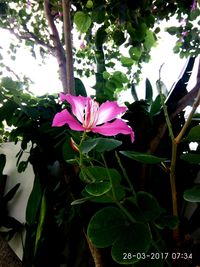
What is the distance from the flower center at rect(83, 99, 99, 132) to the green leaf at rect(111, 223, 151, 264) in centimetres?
17

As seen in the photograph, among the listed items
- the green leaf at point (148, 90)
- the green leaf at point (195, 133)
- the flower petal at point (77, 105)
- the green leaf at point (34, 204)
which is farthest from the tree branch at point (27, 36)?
the green leaf at point (195, 133)

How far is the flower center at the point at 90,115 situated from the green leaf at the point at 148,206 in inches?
6.2

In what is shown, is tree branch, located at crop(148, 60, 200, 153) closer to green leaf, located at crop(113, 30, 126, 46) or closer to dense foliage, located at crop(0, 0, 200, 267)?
dense foliage, located at crop(0, 0, 200, 267)

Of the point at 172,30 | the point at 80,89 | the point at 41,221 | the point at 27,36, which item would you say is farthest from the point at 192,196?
the point at 27,36

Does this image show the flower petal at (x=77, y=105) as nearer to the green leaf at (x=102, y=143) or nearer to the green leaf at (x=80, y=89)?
the green leaf at (x=102, y=143)

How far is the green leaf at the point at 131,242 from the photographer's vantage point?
338 millimetres

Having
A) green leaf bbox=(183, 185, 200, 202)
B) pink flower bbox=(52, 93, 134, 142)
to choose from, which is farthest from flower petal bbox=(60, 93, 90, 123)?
green leaf bbox=(183, 185, 200, 202)

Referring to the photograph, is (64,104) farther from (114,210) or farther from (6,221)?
(6,221)

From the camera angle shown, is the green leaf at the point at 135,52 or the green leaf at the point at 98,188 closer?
the green leaf at the point at 98,188

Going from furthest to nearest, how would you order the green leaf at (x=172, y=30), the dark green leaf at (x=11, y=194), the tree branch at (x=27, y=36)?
the tree branch at (x=27, y=36), the dark green leaf at (x=11, y=194), the green leaf at (x=172, y=30)

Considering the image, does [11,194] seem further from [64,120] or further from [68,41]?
[64,120]

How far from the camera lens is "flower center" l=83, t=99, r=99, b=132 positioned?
38 cm

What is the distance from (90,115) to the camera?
1.27 ft

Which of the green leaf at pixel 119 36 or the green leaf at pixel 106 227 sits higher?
the green leaf at pixel 119 36
